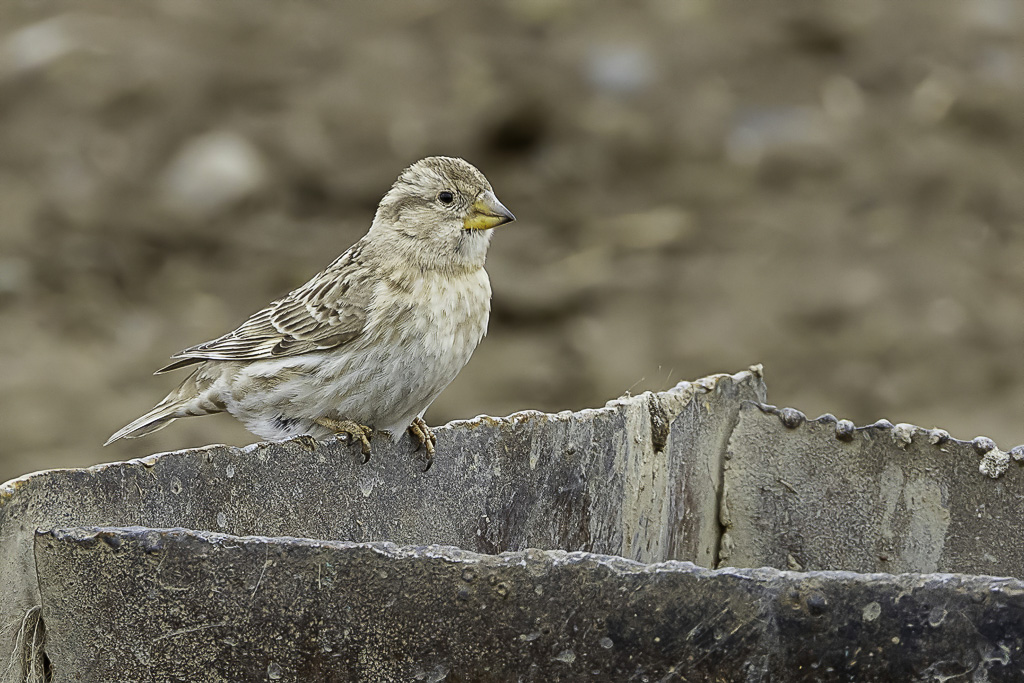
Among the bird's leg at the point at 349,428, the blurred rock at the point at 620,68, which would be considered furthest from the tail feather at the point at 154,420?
the blurred rock at the point at 620,68

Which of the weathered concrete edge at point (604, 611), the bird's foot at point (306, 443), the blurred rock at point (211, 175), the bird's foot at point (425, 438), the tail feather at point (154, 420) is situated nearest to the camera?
the weathered concrete edge at point (604, 611)

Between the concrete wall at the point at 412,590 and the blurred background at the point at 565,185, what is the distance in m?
3.86

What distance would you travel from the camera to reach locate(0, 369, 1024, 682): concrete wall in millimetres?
1814

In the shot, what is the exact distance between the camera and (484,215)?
390 cm

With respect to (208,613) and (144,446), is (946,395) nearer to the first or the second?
(144,446)

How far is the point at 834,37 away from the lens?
900cm

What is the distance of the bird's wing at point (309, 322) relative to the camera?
3.72 meters

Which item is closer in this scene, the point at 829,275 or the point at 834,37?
the point at 829,275

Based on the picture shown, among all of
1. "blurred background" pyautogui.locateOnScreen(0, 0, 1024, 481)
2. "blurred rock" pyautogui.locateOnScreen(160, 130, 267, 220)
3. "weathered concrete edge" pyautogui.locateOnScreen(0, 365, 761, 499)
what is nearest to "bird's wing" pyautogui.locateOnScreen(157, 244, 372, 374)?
"weathered concrete edge" pyautogui.locateOnScreen(0, 365, 761, 499)

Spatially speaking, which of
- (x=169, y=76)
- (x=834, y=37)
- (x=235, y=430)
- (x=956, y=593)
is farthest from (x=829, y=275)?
(x=956, y=593)

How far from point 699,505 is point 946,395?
4.28 meters

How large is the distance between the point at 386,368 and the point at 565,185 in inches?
193

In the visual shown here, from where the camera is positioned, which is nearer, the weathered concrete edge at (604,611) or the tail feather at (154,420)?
the weathered concrete edge at (604,611)

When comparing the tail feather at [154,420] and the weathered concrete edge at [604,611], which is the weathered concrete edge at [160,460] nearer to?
the weathered concrete edge at [604,611]
